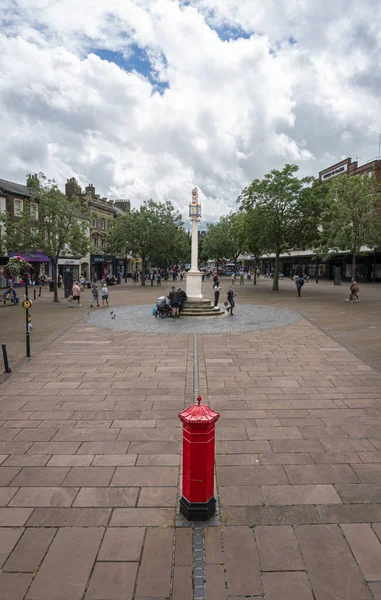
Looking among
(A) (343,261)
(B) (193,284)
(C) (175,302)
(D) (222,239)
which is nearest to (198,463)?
(C) (175,302)

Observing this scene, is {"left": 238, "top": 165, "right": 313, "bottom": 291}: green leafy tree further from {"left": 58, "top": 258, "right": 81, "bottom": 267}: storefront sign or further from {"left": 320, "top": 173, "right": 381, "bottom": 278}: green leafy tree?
{"left": 58, "top": 258, "right": 81, "bottom": 267}: storefront sign

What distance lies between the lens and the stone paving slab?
3.10m

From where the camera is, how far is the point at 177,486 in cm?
433

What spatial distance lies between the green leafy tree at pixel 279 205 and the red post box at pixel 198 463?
2820 centimetres

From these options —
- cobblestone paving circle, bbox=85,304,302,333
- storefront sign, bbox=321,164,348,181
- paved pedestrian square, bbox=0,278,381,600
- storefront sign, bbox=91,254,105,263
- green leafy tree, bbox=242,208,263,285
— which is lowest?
paved pedestrian square, bbox=0,278,381,600

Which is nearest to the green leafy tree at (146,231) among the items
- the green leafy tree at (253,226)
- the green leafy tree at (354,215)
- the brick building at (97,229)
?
the brick building at (97,229)

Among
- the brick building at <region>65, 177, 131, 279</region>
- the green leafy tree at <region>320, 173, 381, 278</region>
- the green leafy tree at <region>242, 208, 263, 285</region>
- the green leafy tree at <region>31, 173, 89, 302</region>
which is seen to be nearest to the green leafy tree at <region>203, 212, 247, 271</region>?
the brick building at <region>65, 177, 131, 279</region>

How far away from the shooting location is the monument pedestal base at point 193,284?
20125 millimetres

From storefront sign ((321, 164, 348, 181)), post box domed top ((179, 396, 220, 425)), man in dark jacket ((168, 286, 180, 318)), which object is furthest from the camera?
storefront sign ((321, 164, 348, 181))

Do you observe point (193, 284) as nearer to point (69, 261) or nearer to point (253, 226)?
point (253, 226)

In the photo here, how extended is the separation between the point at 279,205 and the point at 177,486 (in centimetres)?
2931

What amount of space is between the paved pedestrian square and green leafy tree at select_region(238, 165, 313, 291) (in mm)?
23950

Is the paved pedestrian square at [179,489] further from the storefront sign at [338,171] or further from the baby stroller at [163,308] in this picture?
the storefront sign at [338,171]

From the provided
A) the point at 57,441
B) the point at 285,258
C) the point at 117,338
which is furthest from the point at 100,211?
the point at 57,441
